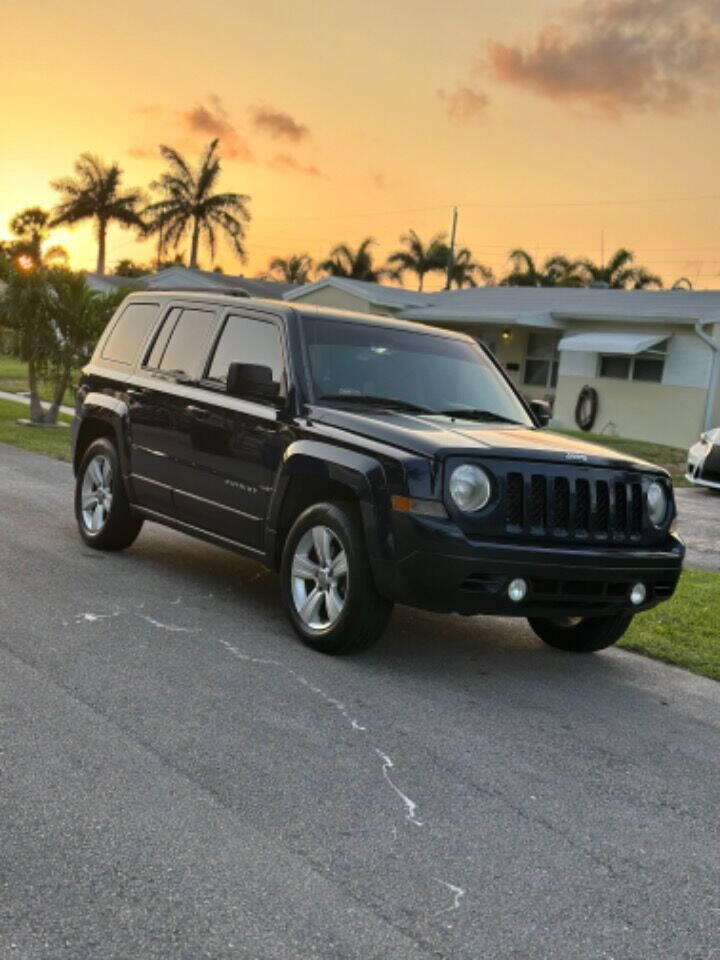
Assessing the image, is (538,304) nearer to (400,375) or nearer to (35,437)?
(35,437)

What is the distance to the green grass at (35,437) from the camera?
55.5 ft

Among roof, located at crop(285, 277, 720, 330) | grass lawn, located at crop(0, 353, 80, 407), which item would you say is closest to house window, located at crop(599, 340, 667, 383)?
roof, located at crop(285, 277, 720, 330)

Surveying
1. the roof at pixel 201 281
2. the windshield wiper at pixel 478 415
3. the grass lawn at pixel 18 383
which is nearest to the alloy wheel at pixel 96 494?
the windshield wiper at pixel 478 415

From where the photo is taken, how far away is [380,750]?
197 inches

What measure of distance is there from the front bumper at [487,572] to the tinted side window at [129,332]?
3.52 m

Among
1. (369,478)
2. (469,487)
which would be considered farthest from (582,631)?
(369,478)

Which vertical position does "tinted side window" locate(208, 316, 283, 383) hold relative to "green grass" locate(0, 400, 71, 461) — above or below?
above

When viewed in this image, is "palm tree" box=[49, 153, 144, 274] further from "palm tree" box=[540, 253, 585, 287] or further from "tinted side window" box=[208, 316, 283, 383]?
"tinted side window" box=[208, 316, 283, 383]

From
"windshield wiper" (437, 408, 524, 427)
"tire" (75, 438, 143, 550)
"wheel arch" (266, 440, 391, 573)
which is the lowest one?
"tire" (75, 438, 143, 550)

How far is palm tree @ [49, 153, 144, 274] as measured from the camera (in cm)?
6538

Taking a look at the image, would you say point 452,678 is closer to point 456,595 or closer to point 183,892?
point 456,595

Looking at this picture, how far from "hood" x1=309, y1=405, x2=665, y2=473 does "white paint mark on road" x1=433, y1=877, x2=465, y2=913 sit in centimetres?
272

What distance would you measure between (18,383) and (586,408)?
1539 cm

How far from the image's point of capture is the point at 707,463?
18938 millimetres
